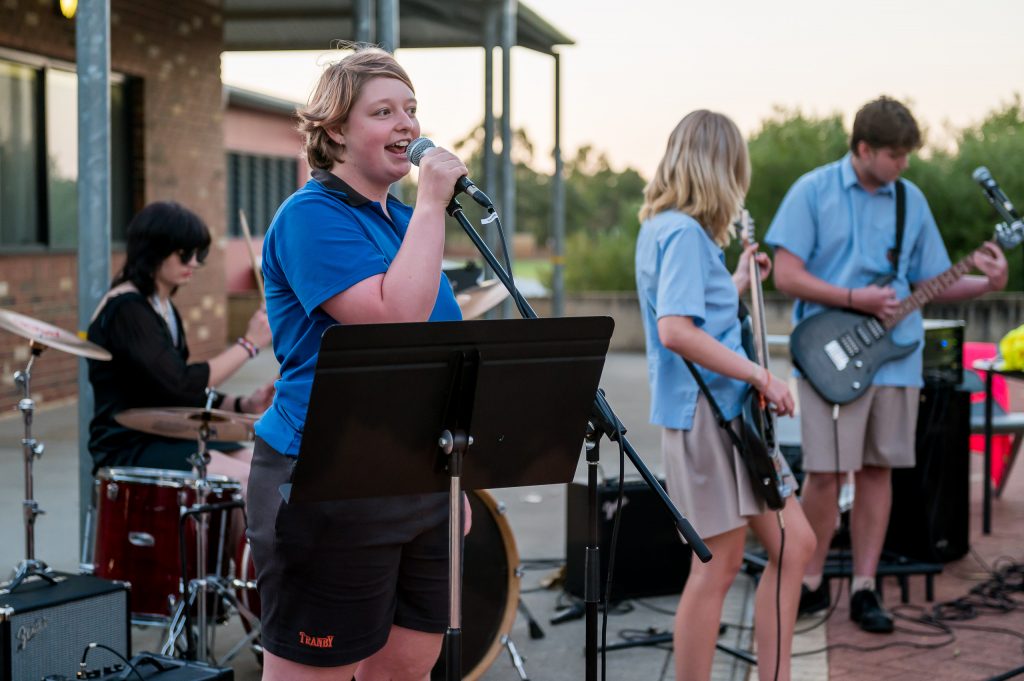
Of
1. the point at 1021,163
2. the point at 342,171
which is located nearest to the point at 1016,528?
the point at 342,171

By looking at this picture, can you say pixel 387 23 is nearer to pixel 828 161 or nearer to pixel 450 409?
pixel 450 409

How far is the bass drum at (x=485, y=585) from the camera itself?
13.3 ft

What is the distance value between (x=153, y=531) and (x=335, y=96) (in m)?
2.31

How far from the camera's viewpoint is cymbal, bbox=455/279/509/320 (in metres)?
4.27

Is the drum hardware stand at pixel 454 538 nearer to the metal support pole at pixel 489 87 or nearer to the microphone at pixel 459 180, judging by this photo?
the microphone at pixel 459 180

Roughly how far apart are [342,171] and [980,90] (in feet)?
62.5

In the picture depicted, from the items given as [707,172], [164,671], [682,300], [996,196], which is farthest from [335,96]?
[996,196]

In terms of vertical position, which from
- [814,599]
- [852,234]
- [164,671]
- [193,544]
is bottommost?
[814,599]

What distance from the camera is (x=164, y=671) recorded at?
3.47 meters

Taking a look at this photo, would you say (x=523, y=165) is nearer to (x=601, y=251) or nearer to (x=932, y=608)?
(x=601, y=251)

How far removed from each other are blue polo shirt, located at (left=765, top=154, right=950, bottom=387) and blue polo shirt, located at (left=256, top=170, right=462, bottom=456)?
2.81m

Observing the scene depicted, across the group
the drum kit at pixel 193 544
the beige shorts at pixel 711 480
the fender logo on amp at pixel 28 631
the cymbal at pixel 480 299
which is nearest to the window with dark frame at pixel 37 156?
the drum kit at pixel 193 544

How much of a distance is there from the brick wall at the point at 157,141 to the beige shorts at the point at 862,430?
736 centimetres

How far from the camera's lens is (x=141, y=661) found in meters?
3.52
